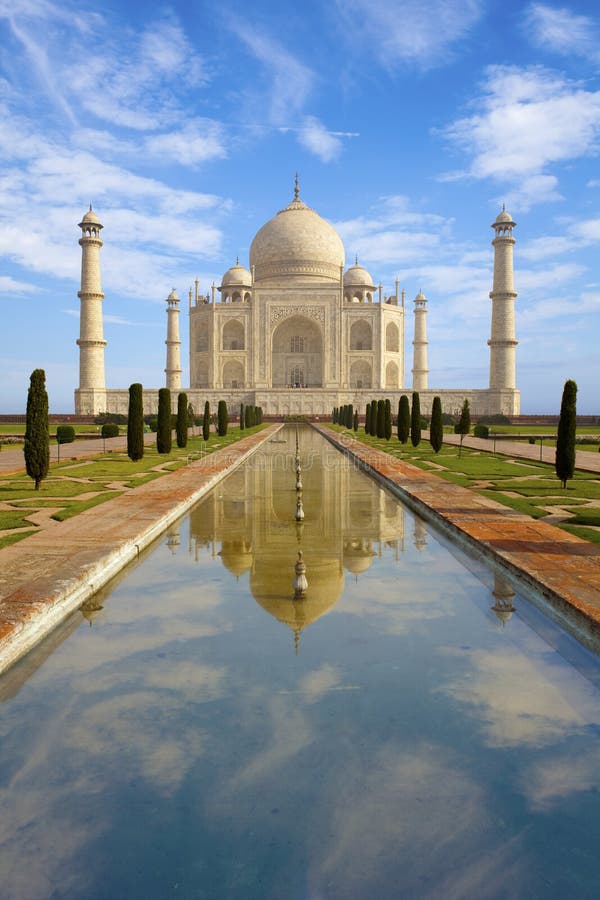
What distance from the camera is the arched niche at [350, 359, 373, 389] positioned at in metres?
45.1

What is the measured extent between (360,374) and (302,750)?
43.5 metres

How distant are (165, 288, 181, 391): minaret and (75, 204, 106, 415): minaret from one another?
7.86m

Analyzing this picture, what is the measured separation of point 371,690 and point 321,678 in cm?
23

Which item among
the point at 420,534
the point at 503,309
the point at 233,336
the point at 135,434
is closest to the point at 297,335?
the point at 233,336

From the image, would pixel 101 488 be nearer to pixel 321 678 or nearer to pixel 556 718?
pixel 321 678

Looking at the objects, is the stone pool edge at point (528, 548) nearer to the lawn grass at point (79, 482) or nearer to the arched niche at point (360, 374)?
the lawn grass at point (79, 482)

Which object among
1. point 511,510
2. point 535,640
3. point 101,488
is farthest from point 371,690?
point 101,488

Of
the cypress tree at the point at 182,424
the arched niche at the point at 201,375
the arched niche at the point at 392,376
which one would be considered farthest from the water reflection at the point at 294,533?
the arched niche at the point at 392,376

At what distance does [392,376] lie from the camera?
46562 mm

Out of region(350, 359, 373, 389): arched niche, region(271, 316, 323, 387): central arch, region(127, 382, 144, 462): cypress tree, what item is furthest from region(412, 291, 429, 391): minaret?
region(127, 382, 144, 462): cypress tree

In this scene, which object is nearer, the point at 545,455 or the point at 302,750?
the point at 302,750

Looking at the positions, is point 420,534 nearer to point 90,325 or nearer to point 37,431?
point 37,431

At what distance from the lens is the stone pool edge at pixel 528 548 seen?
384 cm

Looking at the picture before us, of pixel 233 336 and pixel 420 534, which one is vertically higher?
pixel 233 336
